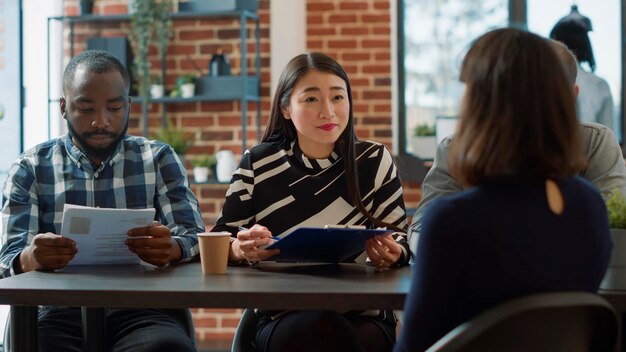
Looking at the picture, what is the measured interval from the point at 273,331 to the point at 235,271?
18 centimetres

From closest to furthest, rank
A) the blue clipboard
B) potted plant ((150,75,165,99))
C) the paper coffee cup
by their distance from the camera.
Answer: the blue clipboard
the paper coffee cup
potted plant ((150,75,165,99))

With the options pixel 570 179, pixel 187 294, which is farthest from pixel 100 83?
pixel 570 179

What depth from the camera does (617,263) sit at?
166 cm

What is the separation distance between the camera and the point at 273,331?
2.04m

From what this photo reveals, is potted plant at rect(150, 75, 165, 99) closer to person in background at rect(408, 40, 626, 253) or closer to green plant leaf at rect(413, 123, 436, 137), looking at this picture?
green plant leaf at rect(413, 123, 436, 137)

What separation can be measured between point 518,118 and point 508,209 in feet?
0.47

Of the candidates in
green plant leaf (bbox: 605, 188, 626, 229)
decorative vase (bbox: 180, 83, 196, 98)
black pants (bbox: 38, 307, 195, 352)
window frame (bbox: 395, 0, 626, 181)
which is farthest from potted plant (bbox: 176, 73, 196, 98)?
green plant leaf (bbox: 605, 188, 626, 229)

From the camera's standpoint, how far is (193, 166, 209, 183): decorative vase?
462 centimetres

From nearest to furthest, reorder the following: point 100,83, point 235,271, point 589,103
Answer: point 235,271
point 100,83
point 589,103

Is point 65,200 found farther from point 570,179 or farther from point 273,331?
point 570,179

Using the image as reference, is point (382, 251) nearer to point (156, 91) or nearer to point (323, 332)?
point (323, 332)

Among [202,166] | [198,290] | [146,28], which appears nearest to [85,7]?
[146,28]

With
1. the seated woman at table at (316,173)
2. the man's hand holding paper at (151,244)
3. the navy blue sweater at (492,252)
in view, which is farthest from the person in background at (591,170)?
the navy blue sweater at (492,252)

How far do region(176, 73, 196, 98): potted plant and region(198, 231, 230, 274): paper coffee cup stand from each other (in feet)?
9.23
